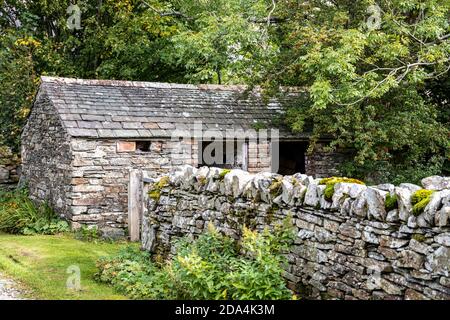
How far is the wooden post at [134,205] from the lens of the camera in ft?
41.9

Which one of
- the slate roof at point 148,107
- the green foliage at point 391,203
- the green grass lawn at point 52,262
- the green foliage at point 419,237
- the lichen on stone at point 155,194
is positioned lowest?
the green grass lawn at point 52,262

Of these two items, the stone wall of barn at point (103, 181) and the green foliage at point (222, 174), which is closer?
the green foliage at point (222, 174)

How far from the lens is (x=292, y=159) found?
1830 cm

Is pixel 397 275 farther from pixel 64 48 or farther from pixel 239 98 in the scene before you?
pixel 64 48

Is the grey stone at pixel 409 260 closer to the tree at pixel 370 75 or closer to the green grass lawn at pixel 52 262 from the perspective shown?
the green grass lawn at pixel 52 262

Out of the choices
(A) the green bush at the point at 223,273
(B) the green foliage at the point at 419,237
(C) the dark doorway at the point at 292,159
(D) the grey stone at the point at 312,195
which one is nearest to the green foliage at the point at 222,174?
(A) the green bush at the point at 223,273

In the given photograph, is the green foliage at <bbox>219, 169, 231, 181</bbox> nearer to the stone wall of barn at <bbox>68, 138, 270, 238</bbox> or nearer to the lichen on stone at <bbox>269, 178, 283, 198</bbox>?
the lichen on stone at <bbox>269, 178, 283, 198</bbox>

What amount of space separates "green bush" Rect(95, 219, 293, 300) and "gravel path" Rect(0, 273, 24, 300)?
1390 millimetres

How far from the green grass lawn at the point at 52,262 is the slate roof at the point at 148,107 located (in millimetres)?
A: 2815

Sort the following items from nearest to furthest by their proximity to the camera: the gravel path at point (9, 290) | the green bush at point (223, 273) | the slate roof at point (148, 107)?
the green bush at point (223, 273)
the gravel path at point (9, 290)
the slate roof at point (148, 107)

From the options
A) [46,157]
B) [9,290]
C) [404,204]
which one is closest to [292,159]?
[46,157]

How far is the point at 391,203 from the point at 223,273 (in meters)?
2.23

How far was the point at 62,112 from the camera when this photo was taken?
45.8ft

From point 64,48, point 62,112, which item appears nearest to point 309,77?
point 62,112
